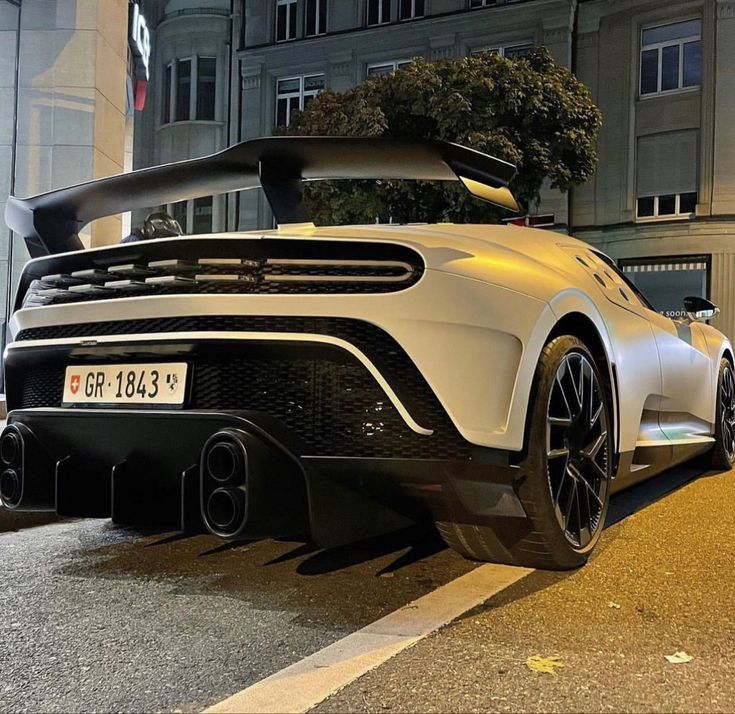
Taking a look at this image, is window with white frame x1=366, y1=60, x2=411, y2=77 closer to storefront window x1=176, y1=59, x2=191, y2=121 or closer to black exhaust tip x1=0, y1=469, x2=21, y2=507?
storefront window x1=176, y1=59, x2=191, y2=121

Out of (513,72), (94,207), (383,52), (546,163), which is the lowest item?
(94,207)

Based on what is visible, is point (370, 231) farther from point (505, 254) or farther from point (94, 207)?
point (94, 207)

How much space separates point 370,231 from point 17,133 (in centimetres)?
995

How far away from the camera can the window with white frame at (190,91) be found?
2978cm

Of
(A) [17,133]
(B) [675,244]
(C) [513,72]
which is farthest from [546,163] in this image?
(A) [17,133]

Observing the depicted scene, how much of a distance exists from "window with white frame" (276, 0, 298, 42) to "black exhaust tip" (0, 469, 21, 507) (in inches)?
1131

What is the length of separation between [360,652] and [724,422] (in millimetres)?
4099

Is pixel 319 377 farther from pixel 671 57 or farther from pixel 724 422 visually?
pixel 671 57

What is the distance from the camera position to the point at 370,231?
2.45 metres

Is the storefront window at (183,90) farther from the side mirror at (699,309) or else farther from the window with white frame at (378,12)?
the side mirror at (699,309)

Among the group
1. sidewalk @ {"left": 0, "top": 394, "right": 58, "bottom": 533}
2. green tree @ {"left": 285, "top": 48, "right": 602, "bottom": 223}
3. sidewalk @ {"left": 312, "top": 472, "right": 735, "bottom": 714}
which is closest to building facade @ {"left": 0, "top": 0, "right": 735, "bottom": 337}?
green tree @ {"left": 285, "top": 48, "right": 602, "bottom": 223}

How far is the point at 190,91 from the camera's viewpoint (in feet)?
98.6

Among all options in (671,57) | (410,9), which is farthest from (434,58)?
(671,57)

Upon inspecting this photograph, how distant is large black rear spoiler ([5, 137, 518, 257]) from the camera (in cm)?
246
